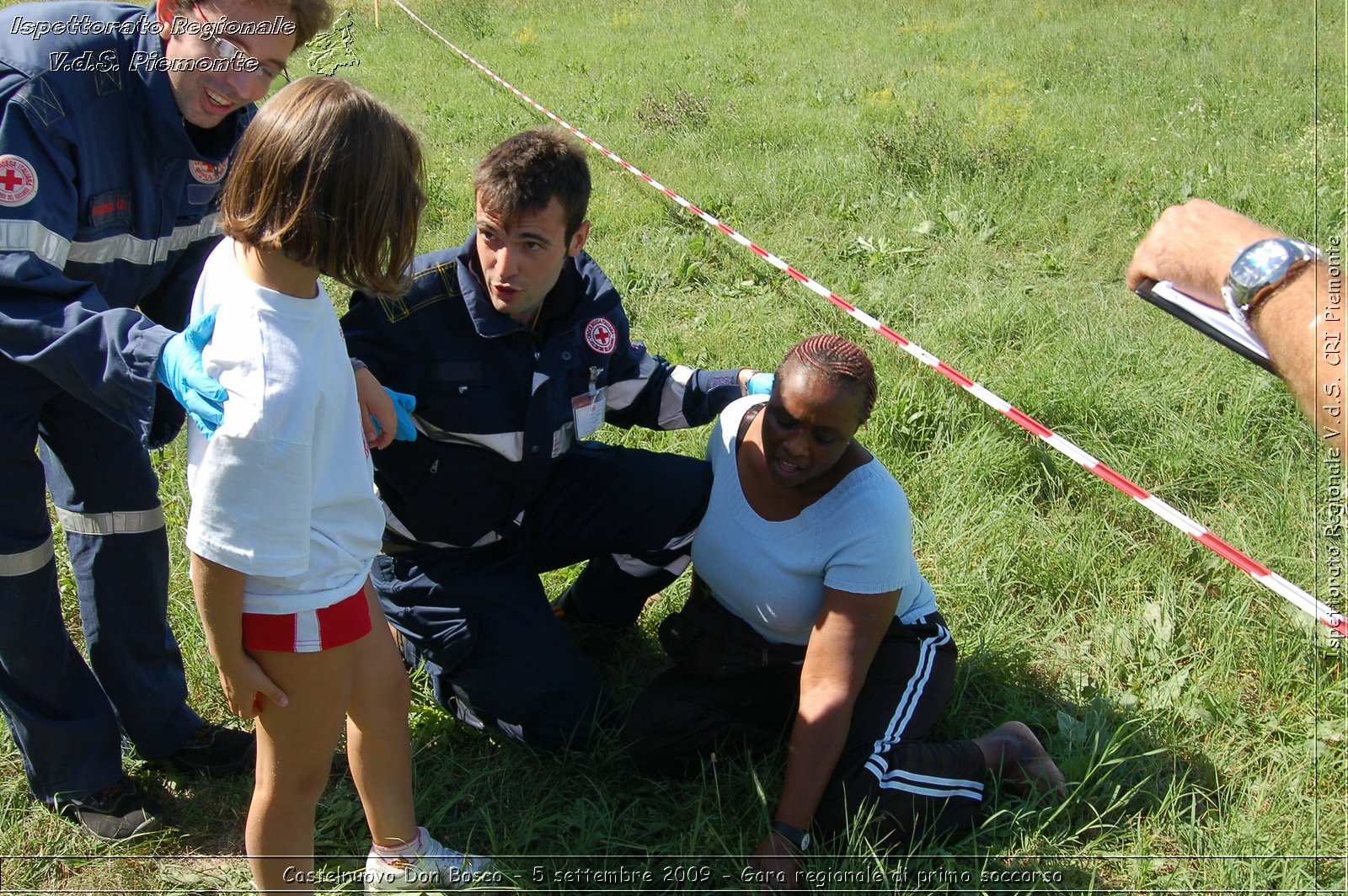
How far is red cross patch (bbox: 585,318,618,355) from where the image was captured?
9.63 ft

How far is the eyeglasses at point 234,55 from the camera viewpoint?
2.33 metres

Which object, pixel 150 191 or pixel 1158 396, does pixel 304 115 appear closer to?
pixel 150 191

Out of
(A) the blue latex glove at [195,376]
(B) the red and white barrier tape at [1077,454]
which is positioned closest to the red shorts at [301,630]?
(A) the blue latex glove at [195,376]

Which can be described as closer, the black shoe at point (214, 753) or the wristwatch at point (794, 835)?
the wristwatch at point (794, 835)

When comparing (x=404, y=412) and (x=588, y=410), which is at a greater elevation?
(x=404, y=412)

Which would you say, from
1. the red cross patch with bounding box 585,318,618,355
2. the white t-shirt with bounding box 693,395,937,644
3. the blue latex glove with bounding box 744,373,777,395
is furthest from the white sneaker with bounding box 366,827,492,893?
the blue latex glove with bounding box 744,373,777,395

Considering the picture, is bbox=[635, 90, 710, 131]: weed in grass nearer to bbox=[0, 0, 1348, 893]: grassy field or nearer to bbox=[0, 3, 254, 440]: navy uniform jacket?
bbox=[0, 0, 1348, 893]: grassy field

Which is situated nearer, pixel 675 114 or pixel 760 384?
pixel 760 384

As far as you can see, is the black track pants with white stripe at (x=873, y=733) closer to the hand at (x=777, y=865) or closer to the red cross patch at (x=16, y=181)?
the hand at (x=777, y=865)

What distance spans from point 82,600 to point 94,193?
1.04m

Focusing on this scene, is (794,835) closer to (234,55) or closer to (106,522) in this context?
(106,522)

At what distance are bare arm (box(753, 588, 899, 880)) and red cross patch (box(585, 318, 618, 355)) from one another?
921 mm

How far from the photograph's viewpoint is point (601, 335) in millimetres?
2953

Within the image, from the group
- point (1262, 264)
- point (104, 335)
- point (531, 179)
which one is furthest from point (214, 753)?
point (1262, 264)
